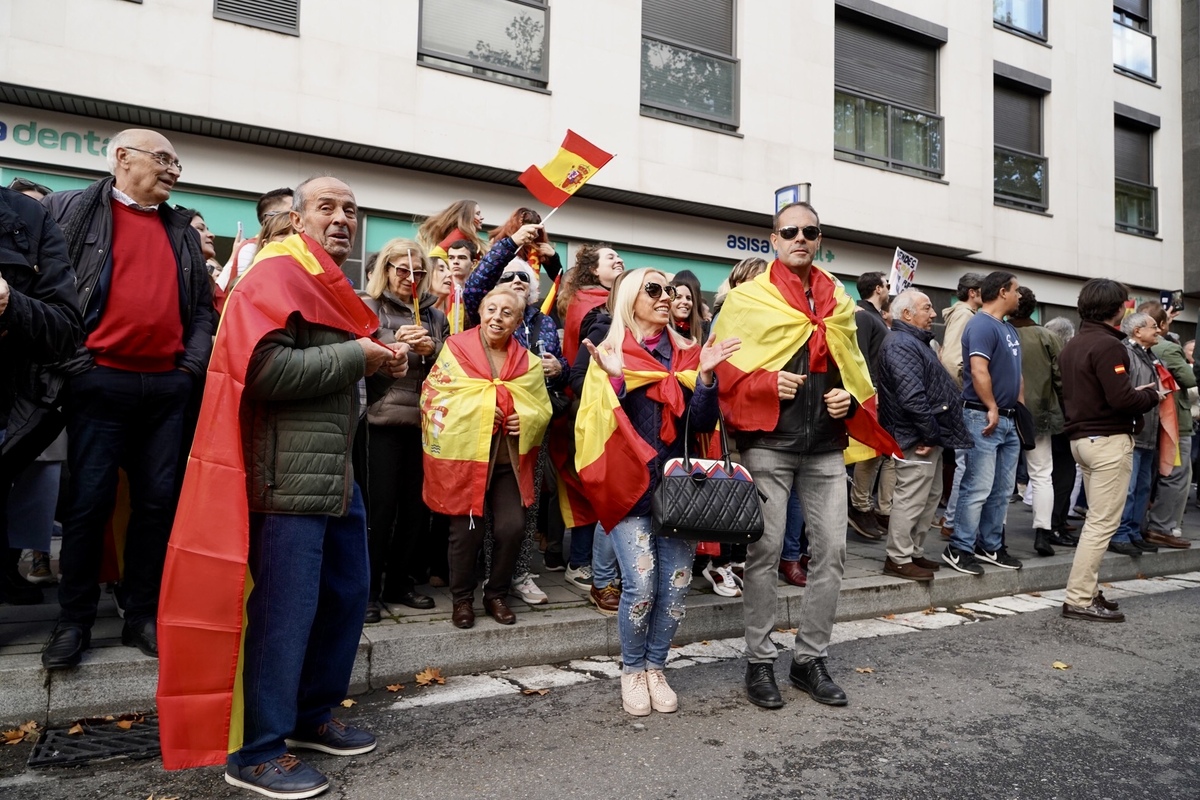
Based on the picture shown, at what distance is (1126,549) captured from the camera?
789 centimetres

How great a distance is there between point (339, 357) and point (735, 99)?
11433 mm

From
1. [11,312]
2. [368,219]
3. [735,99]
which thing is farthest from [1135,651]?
[735,99]

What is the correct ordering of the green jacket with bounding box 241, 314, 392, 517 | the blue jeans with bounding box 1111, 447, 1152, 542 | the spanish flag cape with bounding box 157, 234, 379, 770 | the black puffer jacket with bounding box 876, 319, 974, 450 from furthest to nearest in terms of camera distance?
the blue jeans with bounding box 1111, 447, 1152, 542
the black puffer jacket with bounding box 876, 319, 974, 450
the green jacket with bounding box 241, 314, 392, 517
the spanish flag cape with bounding box 157, 234, 379, 770

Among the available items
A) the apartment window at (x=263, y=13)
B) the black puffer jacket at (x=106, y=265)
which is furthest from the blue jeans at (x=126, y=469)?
the apartment window at (x=263, y=13)

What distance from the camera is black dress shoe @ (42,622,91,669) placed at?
3.64 m

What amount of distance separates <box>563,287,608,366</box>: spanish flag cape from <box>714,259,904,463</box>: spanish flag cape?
1.92 m

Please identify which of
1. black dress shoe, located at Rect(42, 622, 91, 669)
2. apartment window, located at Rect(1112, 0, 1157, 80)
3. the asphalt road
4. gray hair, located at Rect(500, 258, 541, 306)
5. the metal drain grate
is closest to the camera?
the asphalt road

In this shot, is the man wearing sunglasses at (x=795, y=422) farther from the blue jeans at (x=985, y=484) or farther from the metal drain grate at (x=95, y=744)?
the blue jeans at (x=985, y=484)

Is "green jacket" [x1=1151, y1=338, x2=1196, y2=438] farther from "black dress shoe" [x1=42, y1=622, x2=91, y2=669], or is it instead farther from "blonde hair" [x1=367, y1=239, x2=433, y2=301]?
"black dress shoe" [x1=42, y1=622, x2=91, y2=669]

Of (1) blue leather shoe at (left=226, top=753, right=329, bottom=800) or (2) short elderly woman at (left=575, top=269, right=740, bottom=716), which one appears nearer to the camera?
(1) blue leather shoe at (left=226, top=753, right=329, bottom=800)

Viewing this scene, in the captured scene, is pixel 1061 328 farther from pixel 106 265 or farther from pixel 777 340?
pixel 106 265

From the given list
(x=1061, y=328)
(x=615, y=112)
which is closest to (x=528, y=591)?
(x=1061, y=328)

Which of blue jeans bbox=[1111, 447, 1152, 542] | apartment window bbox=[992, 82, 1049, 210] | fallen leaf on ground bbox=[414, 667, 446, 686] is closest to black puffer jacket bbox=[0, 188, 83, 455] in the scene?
fallen leaf on ground bbox=[414, 667, 446, 686]

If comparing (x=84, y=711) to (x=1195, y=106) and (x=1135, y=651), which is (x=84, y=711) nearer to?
(x=1135, y=651)
